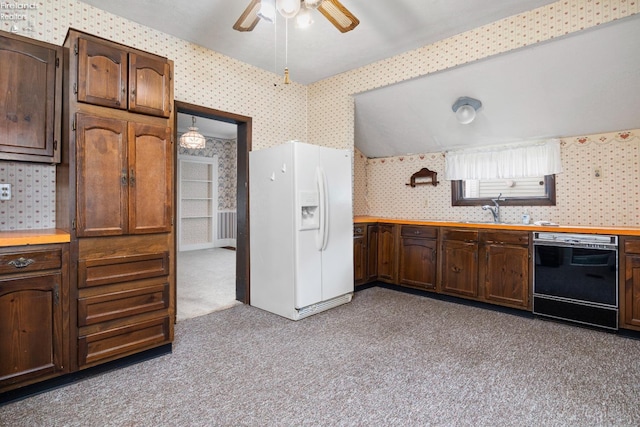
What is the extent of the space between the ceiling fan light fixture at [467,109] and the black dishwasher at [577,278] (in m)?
1.34

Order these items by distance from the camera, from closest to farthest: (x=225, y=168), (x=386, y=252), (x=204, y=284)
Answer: (x=386, y=252)
(x=204, y=284)
(x=225, y=168)

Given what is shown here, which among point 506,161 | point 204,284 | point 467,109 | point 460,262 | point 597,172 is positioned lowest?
point 204,284

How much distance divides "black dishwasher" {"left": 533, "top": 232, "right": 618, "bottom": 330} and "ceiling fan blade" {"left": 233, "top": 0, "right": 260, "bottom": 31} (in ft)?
9.99

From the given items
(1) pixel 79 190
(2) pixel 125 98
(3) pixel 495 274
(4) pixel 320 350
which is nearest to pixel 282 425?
(4) pixel 320 350

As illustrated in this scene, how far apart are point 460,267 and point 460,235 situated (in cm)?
35

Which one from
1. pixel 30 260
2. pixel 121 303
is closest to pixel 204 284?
pixel 121 303

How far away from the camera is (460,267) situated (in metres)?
3.65

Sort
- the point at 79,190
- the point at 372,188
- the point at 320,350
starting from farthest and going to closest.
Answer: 1. the point at 372,188
2. the point at 320,350
3. the point at 79,190

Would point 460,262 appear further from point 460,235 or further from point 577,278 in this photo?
point 577,278

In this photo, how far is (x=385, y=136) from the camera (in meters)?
4.54

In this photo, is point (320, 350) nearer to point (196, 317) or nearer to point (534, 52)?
point (196, 317)

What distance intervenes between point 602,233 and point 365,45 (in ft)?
8.88

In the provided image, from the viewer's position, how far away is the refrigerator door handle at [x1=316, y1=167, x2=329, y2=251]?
3.29 metres

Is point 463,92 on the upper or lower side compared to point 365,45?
lower
